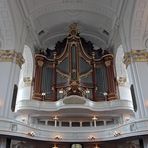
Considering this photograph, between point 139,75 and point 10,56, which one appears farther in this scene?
point 10,56

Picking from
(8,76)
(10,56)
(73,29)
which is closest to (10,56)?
(10,56)

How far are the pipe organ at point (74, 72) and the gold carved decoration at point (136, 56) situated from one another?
3.07 meters

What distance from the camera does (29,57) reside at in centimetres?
1959

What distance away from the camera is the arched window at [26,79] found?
17781 mm

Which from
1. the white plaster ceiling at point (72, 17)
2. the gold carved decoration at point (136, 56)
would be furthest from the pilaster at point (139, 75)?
the white plaster ceiling at point (72, 17)

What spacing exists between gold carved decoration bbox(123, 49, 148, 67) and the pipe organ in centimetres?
307

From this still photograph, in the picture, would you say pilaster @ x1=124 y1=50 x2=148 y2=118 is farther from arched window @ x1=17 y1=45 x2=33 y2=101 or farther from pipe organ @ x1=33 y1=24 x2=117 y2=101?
arched window @ x1=17 y1=45 x2=33 y2=101

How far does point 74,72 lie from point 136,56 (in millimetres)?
4820

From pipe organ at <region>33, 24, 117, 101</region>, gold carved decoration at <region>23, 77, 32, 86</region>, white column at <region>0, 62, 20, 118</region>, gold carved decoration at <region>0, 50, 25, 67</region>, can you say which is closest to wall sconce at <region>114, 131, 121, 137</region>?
pipe organ at <region>33, 24, 117, 101</region>

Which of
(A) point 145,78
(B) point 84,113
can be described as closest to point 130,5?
(A) point 145,78

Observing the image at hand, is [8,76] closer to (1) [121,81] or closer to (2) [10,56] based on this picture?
(2) [10,56]

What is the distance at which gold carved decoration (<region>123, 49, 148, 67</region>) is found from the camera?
49.5 ft

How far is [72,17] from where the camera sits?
19922mm

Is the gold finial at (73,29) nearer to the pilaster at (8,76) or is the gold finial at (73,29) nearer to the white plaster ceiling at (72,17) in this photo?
the white plaster ceiling at (72,17)
